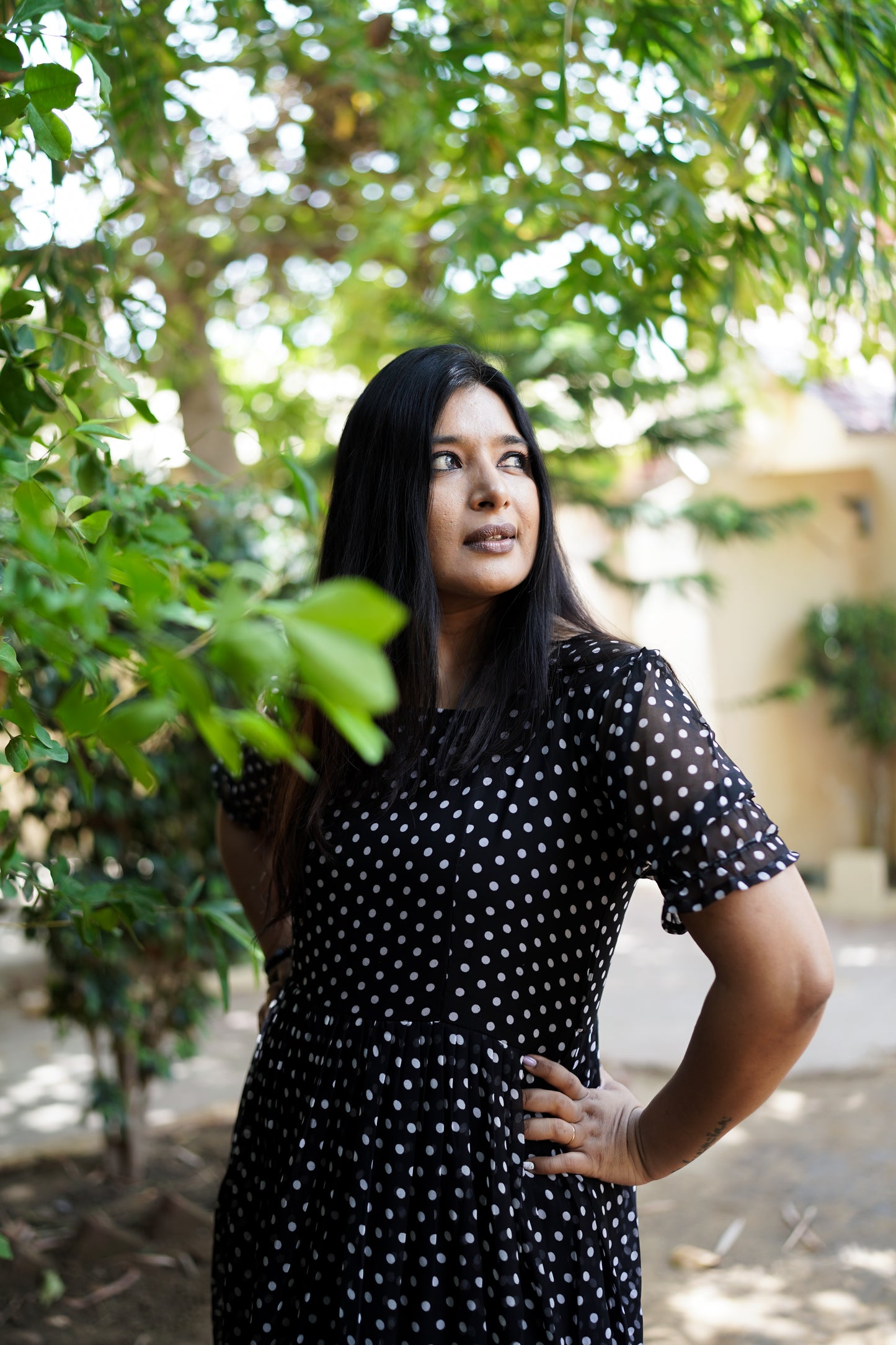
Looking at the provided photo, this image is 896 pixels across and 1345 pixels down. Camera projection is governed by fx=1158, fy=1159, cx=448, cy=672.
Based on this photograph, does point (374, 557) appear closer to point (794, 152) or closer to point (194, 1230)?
point (794, 152)

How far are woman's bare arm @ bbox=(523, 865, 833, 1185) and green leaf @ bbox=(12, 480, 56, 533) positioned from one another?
2.66 feet

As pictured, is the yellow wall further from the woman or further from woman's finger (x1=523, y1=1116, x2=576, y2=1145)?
woman's finger (x1=523, y1=1116, x2=576, y2=1145)

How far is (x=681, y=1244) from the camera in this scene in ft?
11.2

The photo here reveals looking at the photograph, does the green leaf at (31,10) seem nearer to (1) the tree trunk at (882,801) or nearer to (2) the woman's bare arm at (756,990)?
(2) the woman's bare arm at (756,990)

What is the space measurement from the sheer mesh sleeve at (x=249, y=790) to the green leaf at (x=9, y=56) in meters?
1.06

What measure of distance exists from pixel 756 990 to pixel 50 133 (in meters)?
1.21

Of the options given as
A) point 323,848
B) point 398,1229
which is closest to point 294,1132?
point 398,1229

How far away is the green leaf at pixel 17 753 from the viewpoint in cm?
124

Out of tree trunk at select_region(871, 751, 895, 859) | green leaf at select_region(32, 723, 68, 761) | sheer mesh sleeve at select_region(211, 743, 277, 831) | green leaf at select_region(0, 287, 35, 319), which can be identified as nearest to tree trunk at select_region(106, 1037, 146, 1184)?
sheer mesh sleeve at select_region(211, 743, 277, 831)

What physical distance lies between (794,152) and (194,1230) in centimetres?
311

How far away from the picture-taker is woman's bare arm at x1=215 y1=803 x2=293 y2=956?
79.9 inches

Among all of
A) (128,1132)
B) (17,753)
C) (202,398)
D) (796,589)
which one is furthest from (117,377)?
(796,589)

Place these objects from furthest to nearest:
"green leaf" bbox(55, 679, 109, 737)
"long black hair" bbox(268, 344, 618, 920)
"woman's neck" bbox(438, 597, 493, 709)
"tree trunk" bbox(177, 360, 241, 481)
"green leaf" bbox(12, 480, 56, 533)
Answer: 1. "tree trunk" bbox(177, 360, 241, 481)
2. "woman's neck" bbox(438, 597, 493, 709)
3. "long black hair" bbox(268, 344, 618, 920)
4. "green leaf" bbox(12, 480, 56, 533)
5. "green leaf" bbox(55, 679, 109, 737)

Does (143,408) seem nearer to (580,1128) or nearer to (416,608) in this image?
(416,608)
